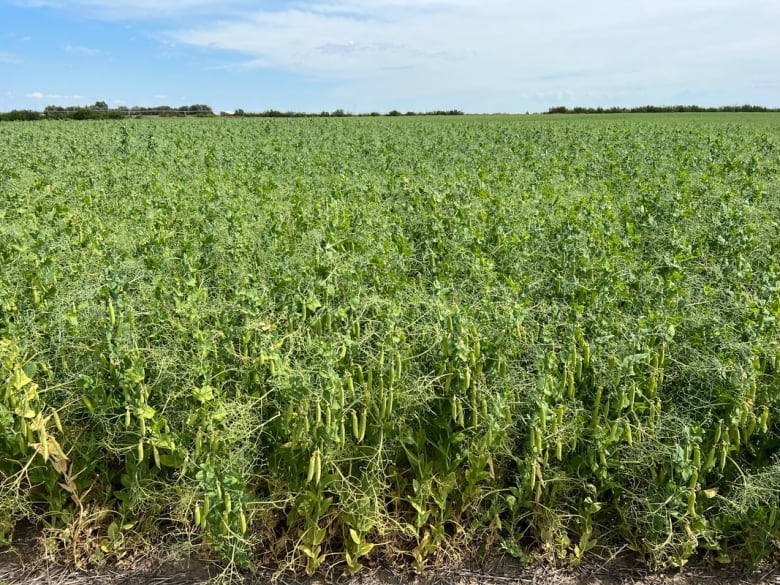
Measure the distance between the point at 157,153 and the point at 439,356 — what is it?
13.0 metres

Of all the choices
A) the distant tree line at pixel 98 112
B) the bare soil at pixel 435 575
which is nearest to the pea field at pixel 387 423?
the bare soil at pixel 435 575

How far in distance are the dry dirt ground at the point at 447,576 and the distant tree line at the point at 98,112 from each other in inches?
2308

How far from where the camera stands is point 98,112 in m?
57.2

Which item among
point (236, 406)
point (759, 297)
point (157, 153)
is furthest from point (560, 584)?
point (157, 153)

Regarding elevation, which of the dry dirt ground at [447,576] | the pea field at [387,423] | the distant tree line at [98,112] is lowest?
the dry dirt ground at [447,576]

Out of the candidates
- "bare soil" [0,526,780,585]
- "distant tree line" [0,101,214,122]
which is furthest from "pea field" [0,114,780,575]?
"distant tree line" [0,101,214,122]

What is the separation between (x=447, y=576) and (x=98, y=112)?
64.6 metres

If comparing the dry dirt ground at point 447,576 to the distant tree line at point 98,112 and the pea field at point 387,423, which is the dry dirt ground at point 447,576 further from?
the distant tree line at point 98,112

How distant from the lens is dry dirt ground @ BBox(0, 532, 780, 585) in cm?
307

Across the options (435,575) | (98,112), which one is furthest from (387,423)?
(98,112)

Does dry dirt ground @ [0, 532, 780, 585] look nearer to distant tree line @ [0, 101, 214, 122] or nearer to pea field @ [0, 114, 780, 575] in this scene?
pea field @ [0, 114, 780, 575]

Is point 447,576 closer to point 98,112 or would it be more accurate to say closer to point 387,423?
point 387,423

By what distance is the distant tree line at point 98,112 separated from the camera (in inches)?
2175

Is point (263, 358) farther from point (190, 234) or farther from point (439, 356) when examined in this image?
point (190, 234)
